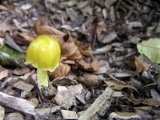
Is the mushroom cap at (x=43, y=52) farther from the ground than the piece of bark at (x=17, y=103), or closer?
farther from the ground

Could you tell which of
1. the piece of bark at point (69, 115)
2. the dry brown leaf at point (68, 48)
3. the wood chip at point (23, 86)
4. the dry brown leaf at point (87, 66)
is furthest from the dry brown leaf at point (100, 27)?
the piece of bark at point (69, 115)

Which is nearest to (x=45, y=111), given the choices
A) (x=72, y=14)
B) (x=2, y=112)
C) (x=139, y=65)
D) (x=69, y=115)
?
(x=69, y=115)

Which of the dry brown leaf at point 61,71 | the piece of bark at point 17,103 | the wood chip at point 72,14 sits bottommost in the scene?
the piece of bark at point 17,103

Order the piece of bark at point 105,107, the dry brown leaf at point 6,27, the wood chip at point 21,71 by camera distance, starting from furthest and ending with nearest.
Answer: the dry brown leaf at point 6,27, the wood chip at point 21,71, the piece of bark at point 105,107

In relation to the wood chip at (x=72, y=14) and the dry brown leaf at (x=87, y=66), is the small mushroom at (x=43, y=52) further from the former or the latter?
the wood chip at (x=72, y=14)

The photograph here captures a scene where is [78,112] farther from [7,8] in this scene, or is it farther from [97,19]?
[7,8]

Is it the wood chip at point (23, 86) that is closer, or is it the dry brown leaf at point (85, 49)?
the wood chip at point (23, 86)

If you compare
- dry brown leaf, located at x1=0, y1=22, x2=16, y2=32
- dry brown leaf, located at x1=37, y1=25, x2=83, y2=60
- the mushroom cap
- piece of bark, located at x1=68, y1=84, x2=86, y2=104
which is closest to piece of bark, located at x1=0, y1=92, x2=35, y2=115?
the mushroom cap

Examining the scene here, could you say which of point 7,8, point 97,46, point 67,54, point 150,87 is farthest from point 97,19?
point 150,87
